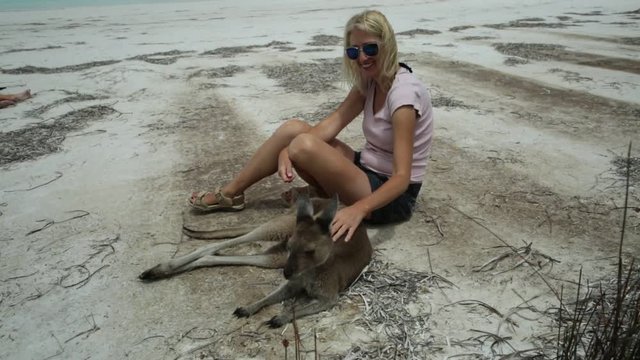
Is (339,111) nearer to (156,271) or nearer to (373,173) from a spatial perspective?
(373,173)

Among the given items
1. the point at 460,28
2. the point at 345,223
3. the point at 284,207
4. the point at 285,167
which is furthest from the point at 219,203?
the point at 460,28

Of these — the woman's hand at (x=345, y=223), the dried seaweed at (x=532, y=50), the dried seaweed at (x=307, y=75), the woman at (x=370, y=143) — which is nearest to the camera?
the woman's hand at (x=345, y=223)

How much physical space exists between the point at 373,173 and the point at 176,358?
1768mm

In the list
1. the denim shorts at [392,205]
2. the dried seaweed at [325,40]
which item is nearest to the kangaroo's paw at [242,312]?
the denim shorts at [392,205]

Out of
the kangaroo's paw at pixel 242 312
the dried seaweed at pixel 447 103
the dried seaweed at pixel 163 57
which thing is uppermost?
the dried seaweed at pixel 163 57

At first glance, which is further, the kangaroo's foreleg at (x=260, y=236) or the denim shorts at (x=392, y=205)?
the denim shorts at (x=392, y=205)

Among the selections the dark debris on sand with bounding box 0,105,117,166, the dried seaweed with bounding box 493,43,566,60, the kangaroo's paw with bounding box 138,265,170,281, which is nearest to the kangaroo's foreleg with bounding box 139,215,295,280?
the kangaroo's paw with bounding box 138,265,170,281

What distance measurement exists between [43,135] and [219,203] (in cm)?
334

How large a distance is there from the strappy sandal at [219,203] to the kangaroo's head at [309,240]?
1242 millimetres

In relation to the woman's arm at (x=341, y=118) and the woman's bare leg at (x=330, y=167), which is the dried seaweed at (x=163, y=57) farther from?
the woman's bare leg at (x=330, y=167)

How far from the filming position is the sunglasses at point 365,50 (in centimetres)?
305

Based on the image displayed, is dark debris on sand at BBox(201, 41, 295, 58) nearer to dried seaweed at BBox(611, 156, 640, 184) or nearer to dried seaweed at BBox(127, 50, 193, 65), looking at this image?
dried seaweed at BBox(127, 50, 193, 65)

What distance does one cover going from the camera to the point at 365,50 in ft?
10.1

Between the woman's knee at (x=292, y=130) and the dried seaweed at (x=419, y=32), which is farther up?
the dried seaweed at (x=419, y=32)
